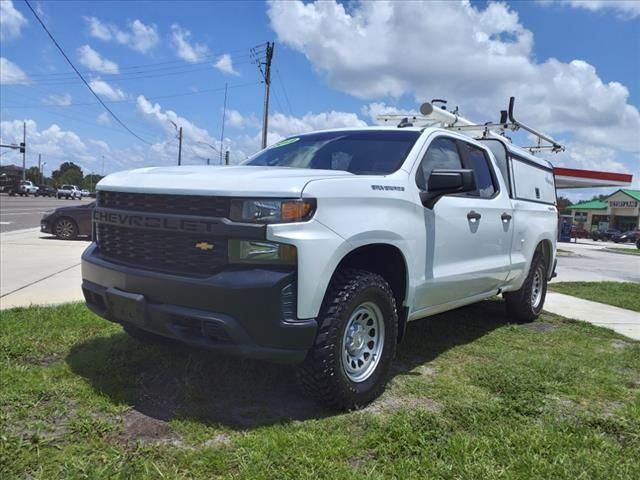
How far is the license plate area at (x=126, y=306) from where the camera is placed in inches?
126

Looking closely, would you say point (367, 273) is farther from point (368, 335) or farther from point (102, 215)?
point (102, 215)

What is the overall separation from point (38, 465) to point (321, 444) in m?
1.38

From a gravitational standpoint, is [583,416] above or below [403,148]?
below

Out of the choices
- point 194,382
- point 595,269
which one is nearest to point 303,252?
point 194,382

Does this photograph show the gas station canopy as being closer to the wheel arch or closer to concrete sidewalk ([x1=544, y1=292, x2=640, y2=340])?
concrete sidewalk ([x1=544, y1=292, x2=640, y2=340])

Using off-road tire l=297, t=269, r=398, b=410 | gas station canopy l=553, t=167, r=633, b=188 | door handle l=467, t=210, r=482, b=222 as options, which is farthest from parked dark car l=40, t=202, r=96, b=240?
gas station canopy l=553, t=167, r=633, b=188

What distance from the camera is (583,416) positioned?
140 inches

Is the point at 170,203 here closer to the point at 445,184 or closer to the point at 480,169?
the point at 445,184

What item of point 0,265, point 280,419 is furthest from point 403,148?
point 0,265

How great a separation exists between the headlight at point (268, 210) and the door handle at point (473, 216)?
2.09 meters

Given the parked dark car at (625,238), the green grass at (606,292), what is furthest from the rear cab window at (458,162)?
the parked dark car at (625,238)

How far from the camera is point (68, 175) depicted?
399ft

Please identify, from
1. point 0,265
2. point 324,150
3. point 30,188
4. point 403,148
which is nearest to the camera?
point 403,148

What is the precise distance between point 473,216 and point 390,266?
3.99 ft
